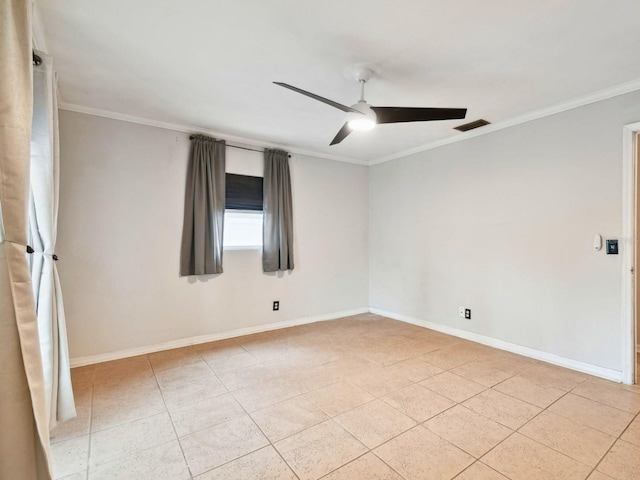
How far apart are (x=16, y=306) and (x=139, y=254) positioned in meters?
2.38

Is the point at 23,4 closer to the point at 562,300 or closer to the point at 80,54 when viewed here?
the point at 80,54

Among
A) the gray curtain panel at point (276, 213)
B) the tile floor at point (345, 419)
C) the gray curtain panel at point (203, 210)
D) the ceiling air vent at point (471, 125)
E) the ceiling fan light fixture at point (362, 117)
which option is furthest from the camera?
the gray curtain panel at point (276, 213)

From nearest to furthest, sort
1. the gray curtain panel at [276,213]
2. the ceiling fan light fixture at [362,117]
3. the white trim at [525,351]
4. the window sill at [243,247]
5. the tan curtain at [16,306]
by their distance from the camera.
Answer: the tan curtain at [16,306]
the ceiling fan light fixture at [362,117]
the white trim at [525,351]
the window sill at [243,247]
the gray curtain panel at [276,213]

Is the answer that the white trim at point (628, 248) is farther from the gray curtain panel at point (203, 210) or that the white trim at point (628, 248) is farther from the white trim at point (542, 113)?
the gray curtain panel at point (203, 210)

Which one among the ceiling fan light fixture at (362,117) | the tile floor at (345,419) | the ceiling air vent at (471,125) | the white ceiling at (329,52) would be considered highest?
the white ceiling at (329,52)

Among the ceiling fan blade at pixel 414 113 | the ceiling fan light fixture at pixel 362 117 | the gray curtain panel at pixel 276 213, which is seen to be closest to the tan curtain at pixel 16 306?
the ceiling fan light fixture at pixel 362 117

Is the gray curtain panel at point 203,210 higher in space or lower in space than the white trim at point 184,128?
lower

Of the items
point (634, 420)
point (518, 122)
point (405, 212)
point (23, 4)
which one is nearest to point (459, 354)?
point (634, 420)

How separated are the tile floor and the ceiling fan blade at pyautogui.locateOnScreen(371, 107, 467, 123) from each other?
6.86 feet

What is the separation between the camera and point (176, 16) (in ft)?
5.86

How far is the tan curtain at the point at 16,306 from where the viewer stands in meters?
1.04

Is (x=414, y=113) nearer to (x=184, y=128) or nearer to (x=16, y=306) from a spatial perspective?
(x=16, y=306)

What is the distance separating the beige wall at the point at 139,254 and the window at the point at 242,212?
0.13 metres

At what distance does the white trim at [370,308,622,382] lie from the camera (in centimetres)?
270
